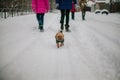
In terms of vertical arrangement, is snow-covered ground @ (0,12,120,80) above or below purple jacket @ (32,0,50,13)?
below

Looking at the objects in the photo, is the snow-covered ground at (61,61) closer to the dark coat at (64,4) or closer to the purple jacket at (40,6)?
the dark coat at (64,4)

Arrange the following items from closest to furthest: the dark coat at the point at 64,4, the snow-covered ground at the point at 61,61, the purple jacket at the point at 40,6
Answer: the snow-covered ground at the point at 61,61 → the dark coat at the point at 64,4 → the purple jacket at the point at 40,6

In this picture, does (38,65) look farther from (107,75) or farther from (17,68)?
(107,75)

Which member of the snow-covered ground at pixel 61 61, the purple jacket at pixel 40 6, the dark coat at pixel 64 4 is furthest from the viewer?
the purple jacket at pixel 40 6

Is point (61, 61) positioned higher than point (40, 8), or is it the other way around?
point (40, 8)

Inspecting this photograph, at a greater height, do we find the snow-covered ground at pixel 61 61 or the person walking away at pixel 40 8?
the person walking away at pixel 40 8

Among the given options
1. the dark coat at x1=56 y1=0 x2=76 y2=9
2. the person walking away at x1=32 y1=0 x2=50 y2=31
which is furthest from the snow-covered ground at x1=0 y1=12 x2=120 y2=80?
the person walking away at x1=32 y1=0 x2=50 y2=31

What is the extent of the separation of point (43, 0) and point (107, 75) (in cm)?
724

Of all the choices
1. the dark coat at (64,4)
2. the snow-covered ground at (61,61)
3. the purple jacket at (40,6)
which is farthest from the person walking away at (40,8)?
the snow-covered ground at (61,61)

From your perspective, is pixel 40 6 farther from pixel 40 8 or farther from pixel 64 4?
pixel 64 4

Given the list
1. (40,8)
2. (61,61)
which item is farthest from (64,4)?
(61,61)

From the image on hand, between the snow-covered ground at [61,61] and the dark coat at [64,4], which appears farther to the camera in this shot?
the dark coat at [64,4]

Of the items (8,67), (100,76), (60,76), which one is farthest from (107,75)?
→ (8,67)

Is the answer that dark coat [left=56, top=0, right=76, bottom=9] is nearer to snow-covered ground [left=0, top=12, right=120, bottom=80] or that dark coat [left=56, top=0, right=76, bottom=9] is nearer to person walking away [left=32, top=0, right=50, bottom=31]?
person walking away [left=32, top=0, right=50, bottom=31]
